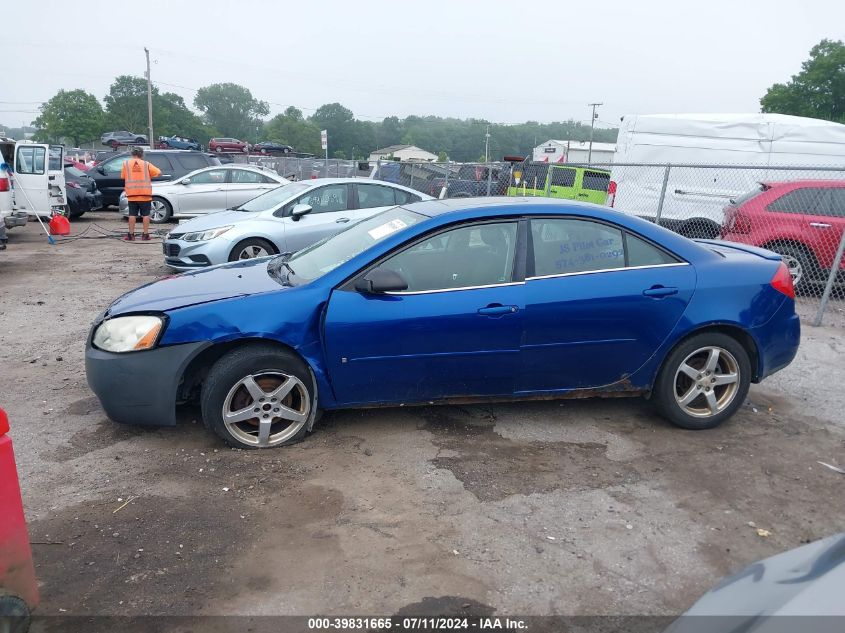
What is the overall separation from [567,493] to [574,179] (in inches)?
472

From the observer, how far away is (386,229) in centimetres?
464

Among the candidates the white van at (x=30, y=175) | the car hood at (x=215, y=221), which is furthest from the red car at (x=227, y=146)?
the car hood at (x=215, y=221)

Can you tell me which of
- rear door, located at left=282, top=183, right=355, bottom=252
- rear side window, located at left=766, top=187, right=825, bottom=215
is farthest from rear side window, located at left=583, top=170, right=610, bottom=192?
rear door, located at left=282, top=183, right=355, bottom=252

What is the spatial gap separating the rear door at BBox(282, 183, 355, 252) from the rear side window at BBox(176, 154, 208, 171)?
10.4 m

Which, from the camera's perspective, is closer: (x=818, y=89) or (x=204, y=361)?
(x=204, y=361)

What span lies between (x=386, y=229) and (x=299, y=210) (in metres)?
4.65

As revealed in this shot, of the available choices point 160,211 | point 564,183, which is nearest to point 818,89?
point 564,183

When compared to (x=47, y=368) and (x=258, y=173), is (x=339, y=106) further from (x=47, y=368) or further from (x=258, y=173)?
(x=47, y=368)

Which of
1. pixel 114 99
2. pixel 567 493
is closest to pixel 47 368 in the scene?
pixel 567 493

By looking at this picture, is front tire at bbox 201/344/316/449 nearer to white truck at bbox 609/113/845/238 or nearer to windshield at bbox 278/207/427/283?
windshield at bbox 278/207/427/283

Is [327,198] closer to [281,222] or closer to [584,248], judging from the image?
[281,222]

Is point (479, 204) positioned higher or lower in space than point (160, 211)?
higher

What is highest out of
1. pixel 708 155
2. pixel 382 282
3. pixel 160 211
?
pixel 708 155

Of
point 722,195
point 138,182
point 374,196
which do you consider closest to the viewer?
point 374,196
